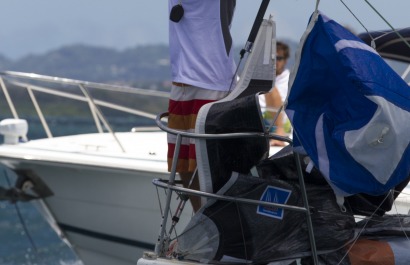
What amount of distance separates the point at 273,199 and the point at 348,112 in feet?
1.67

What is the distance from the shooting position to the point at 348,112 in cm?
373

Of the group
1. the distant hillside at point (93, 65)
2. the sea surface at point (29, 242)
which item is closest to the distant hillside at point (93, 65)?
the distant hillside at point (93, 65)

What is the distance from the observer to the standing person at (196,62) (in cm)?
474

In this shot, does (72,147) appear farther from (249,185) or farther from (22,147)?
(249,185)

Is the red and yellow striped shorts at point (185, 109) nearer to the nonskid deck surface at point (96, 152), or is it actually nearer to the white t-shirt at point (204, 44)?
the white t-shirt at point (204, 44)

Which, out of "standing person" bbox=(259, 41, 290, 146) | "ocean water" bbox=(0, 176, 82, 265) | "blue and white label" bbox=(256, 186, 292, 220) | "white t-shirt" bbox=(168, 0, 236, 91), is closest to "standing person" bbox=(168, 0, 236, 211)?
"white t-shirt" bbox=(168, 0, 236, 91)

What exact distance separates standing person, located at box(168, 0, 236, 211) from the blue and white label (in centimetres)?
76

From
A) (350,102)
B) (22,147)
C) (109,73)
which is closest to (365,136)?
(350,102)

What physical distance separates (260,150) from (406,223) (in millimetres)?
671

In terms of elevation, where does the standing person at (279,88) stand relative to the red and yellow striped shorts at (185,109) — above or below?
below

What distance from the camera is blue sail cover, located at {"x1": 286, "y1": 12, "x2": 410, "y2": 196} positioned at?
3.69 m

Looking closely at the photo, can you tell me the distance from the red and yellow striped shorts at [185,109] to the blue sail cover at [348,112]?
0.91 meters

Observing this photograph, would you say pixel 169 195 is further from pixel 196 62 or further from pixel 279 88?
pixel 279 88

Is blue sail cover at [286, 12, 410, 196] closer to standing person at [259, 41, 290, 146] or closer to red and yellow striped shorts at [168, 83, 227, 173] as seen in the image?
red and yellow striped shorts at [168, 83, 227, 173]
